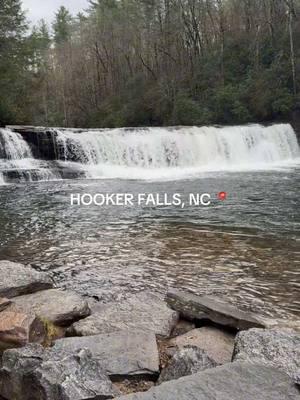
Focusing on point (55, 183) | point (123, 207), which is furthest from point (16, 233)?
point (55, 183)

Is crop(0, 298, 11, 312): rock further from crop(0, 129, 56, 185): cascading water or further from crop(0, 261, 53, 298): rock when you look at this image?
crop(0, 129, 56, 185): cascading water

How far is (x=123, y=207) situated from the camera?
9383 millimetres

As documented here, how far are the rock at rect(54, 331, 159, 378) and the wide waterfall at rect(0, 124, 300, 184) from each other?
12021mm

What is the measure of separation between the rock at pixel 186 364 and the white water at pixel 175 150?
40.5 ft

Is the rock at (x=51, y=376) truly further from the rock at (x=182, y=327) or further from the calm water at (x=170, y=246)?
the calm water at (x=170, y=246)

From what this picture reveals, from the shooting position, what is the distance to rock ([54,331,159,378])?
101 inches

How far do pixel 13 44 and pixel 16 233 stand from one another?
1991cm

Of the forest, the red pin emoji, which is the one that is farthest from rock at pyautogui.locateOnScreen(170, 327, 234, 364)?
the forest

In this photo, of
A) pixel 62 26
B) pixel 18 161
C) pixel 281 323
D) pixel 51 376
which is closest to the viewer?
pixel 51 376

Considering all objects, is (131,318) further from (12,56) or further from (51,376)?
(12,56)

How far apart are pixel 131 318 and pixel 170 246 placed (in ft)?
8.29

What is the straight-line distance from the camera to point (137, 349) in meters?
2.74

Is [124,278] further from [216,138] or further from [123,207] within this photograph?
[216,138]

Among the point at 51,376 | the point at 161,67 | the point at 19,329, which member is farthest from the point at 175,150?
the point at 51,376
